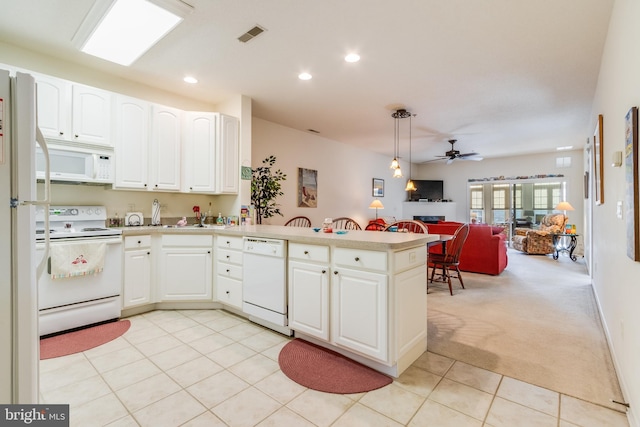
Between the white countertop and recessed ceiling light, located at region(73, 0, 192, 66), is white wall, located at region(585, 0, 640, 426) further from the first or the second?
recessed ceiling light, located at region(73, 0, 192, 66)

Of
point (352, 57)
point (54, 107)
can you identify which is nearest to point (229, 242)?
point (54, 107)

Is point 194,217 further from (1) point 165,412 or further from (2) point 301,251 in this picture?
(1) point 165,412

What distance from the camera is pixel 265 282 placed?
2740mm

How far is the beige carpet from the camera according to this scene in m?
2.05

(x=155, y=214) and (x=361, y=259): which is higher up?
(x=155, y=214)

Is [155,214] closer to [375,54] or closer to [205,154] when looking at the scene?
[205,154]

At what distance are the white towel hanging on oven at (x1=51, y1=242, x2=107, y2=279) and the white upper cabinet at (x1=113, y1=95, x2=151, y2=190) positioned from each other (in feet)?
2.61

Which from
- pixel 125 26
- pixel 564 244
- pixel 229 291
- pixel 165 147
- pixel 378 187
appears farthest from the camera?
pixel 378 187

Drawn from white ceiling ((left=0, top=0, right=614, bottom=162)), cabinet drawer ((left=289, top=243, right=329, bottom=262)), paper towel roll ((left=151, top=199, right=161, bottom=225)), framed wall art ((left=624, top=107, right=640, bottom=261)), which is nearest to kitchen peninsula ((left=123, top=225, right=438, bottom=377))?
cabinet drawer ((left=289, top=243, right=329, bottom=262))

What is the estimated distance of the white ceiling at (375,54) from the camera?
2320 mm

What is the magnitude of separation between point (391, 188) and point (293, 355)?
721cm

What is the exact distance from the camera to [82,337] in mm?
2637

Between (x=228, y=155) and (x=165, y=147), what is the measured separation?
0.74m

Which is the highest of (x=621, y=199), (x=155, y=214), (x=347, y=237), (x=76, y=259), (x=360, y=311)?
(x=621, y=199)
